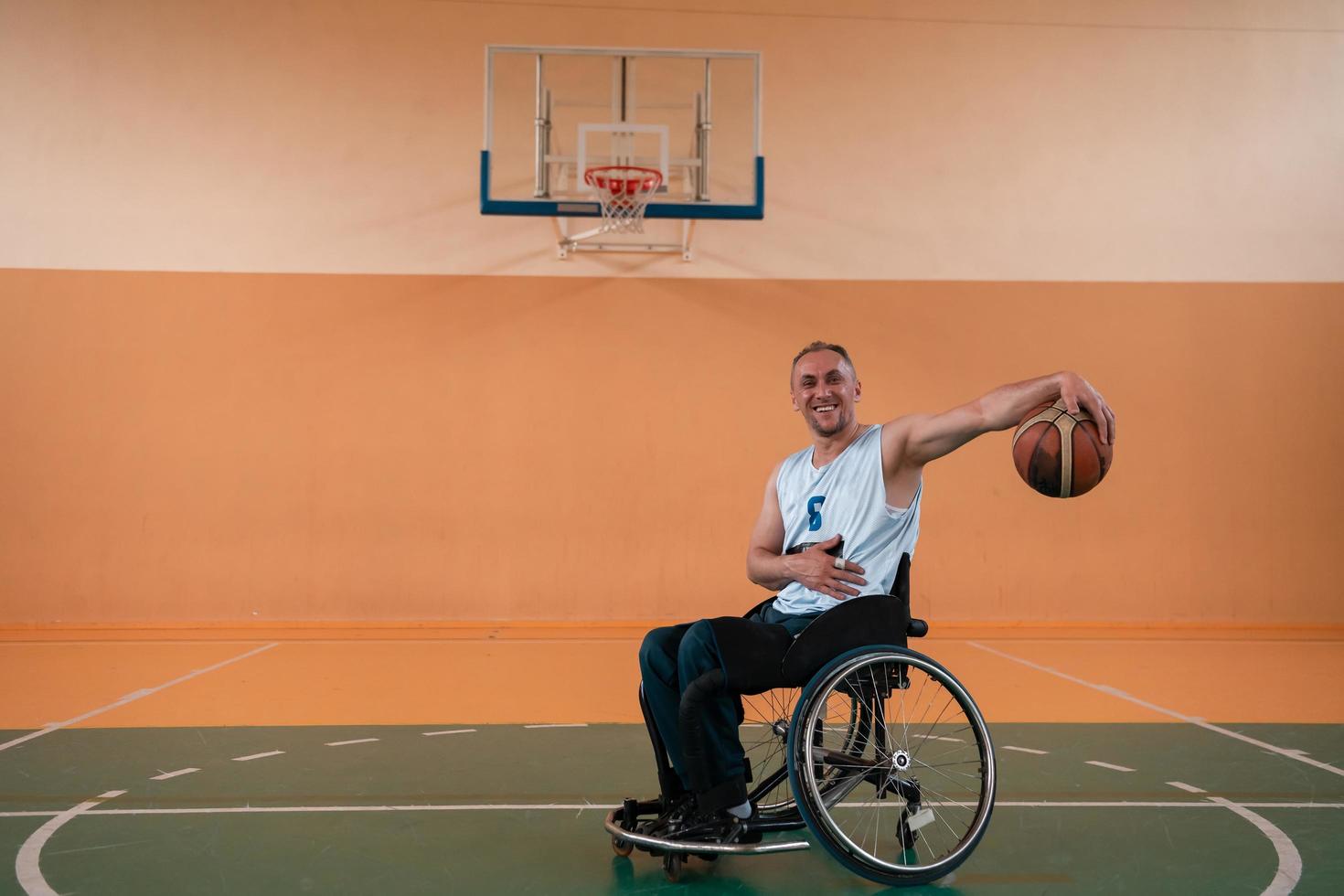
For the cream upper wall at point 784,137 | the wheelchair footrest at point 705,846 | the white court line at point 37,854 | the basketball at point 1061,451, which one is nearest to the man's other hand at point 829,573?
the basketball at point 1061,451

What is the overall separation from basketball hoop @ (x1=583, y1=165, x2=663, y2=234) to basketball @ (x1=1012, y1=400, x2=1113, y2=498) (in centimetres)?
426

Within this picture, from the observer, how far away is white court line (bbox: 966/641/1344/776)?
349 centimetres

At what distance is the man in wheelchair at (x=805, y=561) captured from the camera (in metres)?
2.24

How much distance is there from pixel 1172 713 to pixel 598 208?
13.1ft

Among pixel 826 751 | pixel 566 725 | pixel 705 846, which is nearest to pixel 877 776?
pixel 826 751

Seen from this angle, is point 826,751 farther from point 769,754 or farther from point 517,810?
point 517,810

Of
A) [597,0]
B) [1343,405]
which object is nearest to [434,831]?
[597,0]

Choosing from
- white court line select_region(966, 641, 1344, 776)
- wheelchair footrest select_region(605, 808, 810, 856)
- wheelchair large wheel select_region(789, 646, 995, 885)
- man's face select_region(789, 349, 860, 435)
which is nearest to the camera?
wheelchair large wheel select_region(789, 646, 995, 885)

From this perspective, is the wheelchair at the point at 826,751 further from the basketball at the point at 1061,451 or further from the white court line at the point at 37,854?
the white court line at the point at 37,854

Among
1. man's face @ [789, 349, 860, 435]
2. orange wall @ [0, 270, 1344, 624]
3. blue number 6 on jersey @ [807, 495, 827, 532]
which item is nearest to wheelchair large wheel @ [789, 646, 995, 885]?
blue number 6 on jersey @ [807, 495, 827, 532]

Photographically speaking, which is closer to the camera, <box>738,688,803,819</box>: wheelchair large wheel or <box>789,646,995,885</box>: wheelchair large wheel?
<box>789,646,995,885</box>: wheelchair large wheel

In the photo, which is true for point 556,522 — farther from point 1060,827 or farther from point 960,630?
point 1060,827

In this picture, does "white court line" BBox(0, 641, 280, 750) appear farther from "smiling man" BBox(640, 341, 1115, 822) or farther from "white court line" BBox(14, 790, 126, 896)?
"smiling man" BBox(640, 341, 1115, 822)

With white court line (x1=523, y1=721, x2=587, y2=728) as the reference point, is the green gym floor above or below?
above
